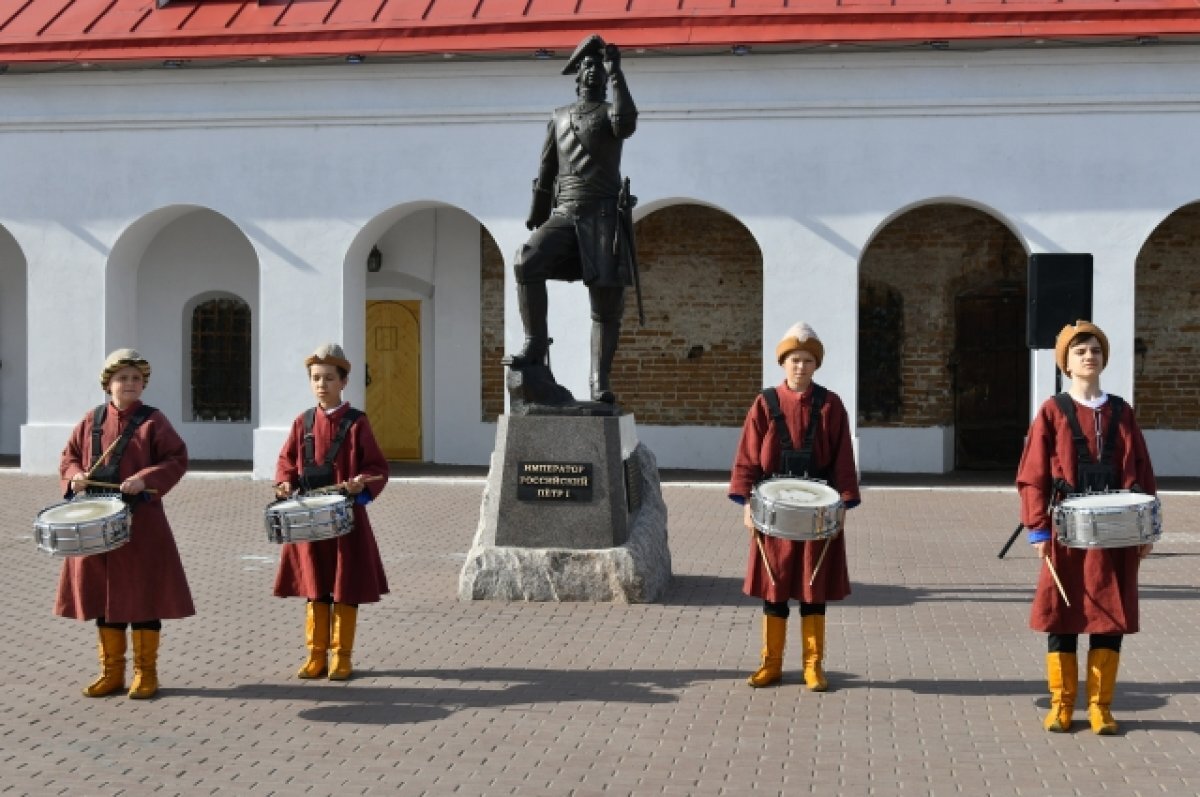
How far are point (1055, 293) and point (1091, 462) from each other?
653cm

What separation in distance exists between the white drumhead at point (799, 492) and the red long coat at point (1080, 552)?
0.95 metres

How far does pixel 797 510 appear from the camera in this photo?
7.23m

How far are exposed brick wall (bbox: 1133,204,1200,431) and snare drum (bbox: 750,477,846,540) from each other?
13.5 metres

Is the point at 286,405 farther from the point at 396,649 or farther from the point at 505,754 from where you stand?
the point at 505,754

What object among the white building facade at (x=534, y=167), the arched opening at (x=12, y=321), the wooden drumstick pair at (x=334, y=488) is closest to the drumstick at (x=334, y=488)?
the wooden drumstick pair at (x=334, y=488)

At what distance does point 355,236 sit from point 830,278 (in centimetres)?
534

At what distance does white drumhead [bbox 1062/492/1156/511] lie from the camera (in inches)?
252

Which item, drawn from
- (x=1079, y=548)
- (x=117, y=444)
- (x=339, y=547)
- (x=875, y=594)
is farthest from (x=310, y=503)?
(x=875, y=594)

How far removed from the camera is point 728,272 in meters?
20.5

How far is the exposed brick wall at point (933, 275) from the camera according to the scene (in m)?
20.0

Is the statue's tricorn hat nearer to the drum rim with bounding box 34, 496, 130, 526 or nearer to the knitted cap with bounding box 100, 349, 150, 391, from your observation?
the knitted cap with bounding box 100, 349, 150, 391

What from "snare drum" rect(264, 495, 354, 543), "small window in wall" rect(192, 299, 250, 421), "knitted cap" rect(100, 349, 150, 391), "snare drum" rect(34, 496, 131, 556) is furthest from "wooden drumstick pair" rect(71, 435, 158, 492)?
"small window in wall" rect(192, 299, 250, 421)

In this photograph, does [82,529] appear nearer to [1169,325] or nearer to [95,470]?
[95,470]

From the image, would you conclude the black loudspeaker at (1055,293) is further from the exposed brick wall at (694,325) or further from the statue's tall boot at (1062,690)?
the exposed brick wall at (694,325)
